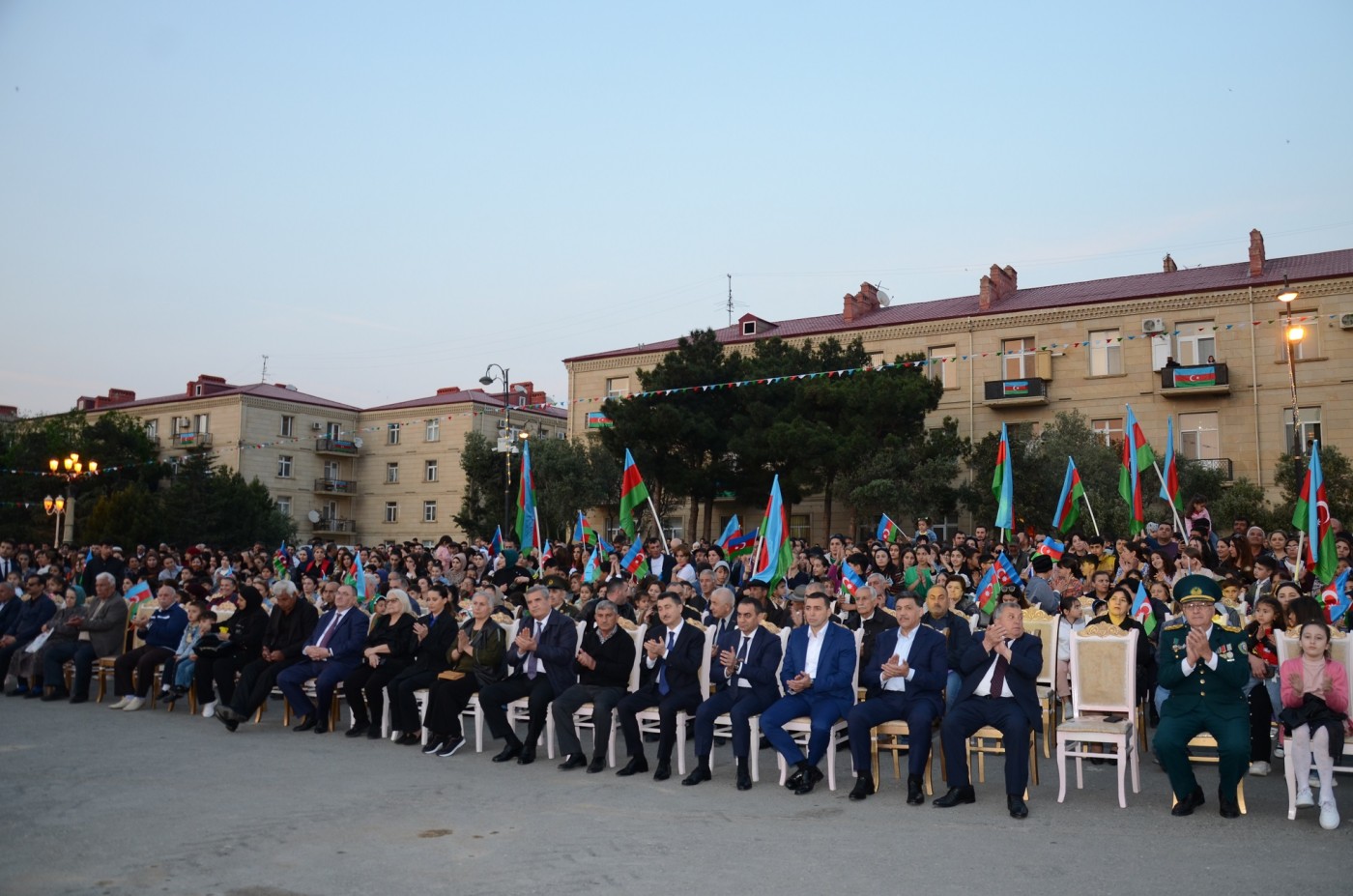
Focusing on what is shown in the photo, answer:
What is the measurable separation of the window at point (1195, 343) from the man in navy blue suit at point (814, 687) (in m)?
30.6

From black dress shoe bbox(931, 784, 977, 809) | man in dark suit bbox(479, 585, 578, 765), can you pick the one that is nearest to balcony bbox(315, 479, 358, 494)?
man in dark suit bbox(479, 585, 578, 765)

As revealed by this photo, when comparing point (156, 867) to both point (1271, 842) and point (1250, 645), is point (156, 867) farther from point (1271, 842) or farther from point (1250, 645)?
point (1250, 645)

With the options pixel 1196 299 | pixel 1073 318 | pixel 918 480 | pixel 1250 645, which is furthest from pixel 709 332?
pixel 1250 645

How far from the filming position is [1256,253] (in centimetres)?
3459

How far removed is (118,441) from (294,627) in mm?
50026

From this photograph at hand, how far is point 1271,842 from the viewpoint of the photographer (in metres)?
5.96

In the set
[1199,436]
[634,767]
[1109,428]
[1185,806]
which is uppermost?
[1109,428]

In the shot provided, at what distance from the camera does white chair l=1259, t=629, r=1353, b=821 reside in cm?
655

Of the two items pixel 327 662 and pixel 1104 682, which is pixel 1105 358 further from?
pixel 327 662

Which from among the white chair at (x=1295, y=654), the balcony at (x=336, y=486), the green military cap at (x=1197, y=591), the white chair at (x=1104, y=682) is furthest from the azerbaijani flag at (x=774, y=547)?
the balcony at (x=336, y=486)

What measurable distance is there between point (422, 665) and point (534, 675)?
140cm

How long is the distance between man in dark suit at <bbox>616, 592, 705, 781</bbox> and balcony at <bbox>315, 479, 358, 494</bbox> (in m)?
52.9

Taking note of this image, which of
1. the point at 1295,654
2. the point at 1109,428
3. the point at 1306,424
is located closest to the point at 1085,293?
the point at 1109,428

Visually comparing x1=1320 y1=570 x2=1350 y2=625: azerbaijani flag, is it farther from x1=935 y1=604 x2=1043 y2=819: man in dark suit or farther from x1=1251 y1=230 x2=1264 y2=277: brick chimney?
x1=1251 y1=230 x2=1264 y2=277: brick chimney
